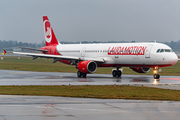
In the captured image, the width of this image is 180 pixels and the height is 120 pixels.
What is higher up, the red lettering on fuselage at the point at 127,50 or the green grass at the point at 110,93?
the red lettering on fuselage at the point at 127,50

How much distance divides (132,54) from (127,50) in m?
1.00

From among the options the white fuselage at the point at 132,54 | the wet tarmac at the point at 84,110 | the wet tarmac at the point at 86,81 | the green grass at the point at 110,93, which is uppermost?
the white fuselage at the point at 132,54

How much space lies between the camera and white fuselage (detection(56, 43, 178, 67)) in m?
36.6

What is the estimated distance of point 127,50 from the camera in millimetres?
39250

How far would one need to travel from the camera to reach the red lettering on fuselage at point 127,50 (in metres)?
38.0

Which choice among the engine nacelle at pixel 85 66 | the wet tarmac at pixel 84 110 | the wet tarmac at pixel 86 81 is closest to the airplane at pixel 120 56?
the engine nacelle at pixel 85 66

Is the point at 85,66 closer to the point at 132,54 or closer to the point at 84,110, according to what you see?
the point at 132,54

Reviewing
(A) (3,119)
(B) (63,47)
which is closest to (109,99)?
(A) (3,119)

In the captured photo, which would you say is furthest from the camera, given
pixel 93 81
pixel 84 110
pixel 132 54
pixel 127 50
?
pixel 127 50

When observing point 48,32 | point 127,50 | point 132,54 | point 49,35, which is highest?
point 48,32

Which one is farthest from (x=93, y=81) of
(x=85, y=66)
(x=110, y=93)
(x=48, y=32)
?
(x=48, y=32)

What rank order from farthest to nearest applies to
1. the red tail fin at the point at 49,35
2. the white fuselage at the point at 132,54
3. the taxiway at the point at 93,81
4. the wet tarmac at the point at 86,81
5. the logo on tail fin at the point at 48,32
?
the logo on tail fin at the point at 48,32 → the red tail fin at the point at 49,35 → the white fuselage at the point at 132,54 → the wet tarmac at the point at 86,81 → the taxiway at the point at 93,81

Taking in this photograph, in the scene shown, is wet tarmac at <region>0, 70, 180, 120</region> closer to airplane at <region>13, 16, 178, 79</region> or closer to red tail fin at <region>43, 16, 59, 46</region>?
airplane at <region>13, 16, 178, 79</region>

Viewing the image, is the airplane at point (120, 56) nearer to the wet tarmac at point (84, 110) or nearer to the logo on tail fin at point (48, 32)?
the logo on tail fin at point (48, 32)
